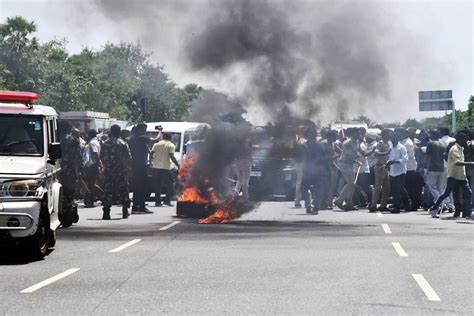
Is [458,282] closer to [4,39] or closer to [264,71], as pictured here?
[264,71]

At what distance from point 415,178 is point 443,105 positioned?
78.0 ft

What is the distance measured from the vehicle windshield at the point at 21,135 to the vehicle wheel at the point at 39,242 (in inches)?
38.9

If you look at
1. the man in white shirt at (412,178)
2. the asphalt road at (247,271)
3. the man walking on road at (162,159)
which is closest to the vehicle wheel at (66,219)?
the asphalt road at (247,271)

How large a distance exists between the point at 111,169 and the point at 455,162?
7.10 m

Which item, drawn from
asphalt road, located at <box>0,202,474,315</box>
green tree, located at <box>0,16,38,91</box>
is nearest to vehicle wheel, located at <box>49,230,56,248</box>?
asphalt road, located at <box>0,202,474,315</box>

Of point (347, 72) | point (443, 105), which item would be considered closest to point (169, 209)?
point (347, 72)

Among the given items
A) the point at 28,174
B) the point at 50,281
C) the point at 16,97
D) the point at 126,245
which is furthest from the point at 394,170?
the point at 50,281

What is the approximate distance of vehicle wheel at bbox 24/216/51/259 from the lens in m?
11.8

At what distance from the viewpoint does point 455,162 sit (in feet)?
65.1

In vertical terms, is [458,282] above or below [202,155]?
below

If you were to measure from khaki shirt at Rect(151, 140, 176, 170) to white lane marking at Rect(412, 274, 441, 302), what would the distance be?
13270mm

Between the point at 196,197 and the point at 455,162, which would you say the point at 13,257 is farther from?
the point at 455,162

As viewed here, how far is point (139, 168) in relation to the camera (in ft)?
69.8

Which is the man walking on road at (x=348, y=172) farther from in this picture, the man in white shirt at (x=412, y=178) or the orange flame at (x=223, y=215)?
the orange flame at (x=223, y=215)
